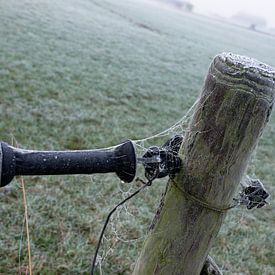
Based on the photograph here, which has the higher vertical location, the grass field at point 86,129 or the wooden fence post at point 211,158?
the wooden fence post at point 211,158

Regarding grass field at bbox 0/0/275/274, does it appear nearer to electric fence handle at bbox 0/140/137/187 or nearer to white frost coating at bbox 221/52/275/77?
electric fence handle at bbox 0/140/137/187

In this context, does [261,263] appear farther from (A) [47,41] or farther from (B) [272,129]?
(A) [47,41]

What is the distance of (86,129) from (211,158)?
139 inches

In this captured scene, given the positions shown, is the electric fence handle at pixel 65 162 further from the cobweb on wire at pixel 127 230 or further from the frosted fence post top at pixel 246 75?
the cobweb on wire at pixel 127 230

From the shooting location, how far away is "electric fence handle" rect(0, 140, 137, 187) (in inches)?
28.8

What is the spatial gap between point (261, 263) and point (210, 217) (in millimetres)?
2096

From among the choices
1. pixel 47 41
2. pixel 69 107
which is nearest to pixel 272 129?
pixel 69 107

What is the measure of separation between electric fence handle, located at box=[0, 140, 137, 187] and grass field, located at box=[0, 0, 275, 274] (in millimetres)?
591

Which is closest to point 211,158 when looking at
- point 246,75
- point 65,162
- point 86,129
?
point 246,75

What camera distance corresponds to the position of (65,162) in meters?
0.79

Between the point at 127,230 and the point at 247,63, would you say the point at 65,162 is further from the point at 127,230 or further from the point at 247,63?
the point at 127,230

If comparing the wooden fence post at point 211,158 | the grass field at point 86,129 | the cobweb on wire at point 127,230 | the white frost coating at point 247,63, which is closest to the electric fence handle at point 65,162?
the wooden fence post at point 211,158

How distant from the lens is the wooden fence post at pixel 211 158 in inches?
33.0

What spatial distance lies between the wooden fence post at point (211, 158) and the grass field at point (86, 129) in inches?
17.5
